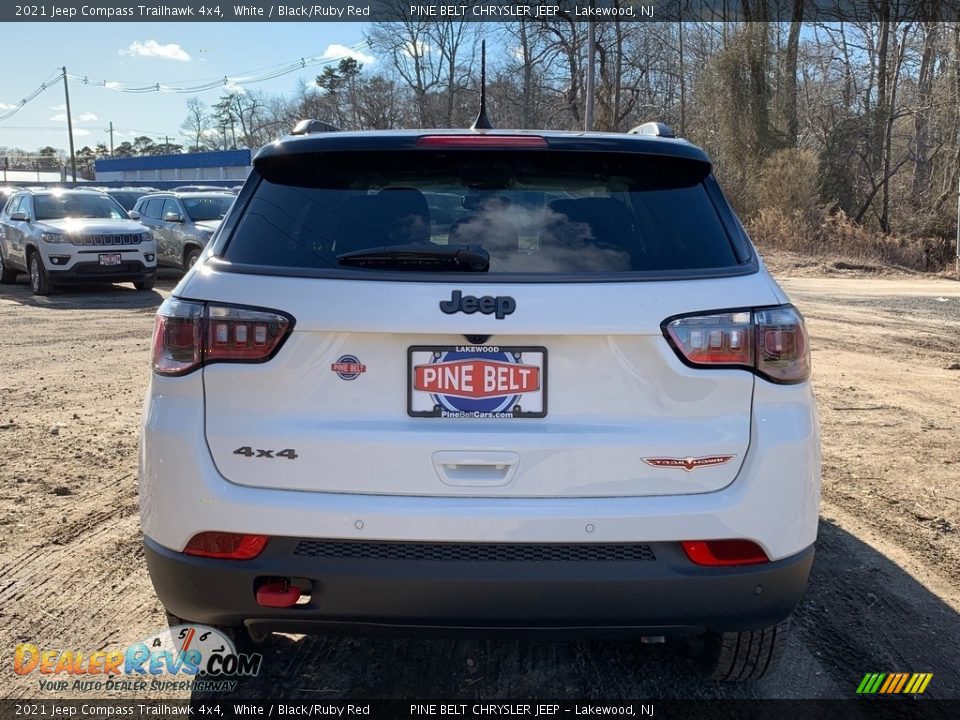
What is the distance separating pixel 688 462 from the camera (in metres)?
2.40

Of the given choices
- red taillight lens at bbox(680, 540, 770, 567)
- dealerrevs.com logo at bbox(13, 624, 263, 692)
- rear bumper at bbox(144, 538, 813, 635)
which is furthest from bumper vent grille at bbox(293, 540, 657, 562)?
dealerrevs.com logo at bbox(13, 624, 263, 692)

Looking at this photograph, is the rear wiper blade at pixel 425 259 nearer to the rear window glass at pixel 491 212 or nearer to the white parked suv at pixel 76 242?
the rear window glass at pixel 491 212

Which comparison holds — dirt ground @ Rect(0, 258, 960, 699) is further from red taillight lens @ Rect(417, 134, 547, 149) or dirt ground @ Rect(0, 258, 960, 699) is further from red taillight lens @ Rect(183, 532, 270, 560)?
red taillight lens @ Rect(417, 134, 547, 149)

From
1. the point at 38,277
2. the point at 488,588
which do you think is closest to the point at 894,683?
the point at 488,588

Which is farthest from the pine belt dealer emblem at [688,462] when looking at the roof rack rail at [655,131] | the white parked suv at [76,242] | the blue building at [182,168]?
the blue building at [182,168]

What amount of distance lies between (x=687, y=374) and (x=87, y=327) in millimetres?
11115

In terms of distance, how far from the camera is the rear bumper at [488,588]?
2369 millimetres

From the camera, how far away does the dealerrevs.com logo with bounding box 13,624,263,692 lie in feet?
10.00

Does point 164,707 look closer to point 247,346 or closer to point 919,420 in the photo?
point 247,346

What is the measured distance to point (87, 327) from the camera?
1172 centimetres

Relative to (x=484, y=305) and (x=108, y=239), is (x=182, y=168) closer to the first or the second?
(x=108, y=239)

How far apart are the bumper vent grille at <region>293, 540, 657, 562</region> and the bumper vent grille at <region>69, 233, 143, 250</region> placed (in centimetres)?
1452

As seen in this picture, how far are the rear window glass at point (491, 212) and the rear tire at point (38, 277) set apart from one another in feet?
47.8

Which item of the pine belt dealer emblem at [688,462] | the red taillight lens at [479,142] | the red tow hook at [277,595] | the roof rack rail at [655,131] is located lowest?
the red tow hook at [277,595]
